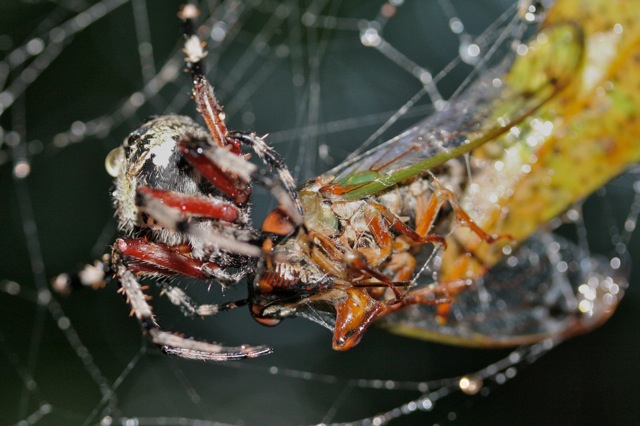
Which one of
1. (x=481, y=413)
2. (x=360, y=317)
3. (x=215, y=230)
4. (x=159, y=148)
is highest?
(x=159, y=148)

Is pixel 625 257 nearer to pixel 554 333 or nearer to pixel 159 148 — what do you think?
pixel 554 333

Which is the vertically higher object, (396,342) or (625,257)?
(625,257)

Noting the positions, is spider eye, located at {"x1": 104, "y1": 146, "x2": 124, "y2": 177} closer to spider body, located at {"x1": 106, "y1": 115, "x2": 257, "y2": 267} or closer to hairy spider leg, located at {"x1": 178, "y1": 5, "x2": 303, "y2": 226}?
spider body, located at {"x1": 106, "y1": 115, "x2": 257, "y2": 267}

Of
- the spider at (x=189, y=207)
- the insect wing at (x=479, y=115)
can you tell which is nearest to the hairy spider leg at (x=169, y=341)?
the spider at (x=189, y=207)

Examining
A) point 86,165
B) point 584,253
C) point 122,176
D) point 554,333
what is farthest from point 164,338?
point 86,165

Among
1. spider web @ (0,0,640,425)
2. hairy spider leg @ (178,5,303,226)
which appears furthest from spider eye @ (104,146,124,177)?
spider web @ (0,0,640,425)

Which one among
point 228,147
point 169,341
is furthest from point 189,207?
point 169,341

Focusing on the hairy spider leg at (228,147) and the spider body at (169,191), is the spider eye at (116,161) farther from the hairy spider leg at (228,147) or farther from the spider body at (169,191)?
the hairy spider leg at (228,147)
